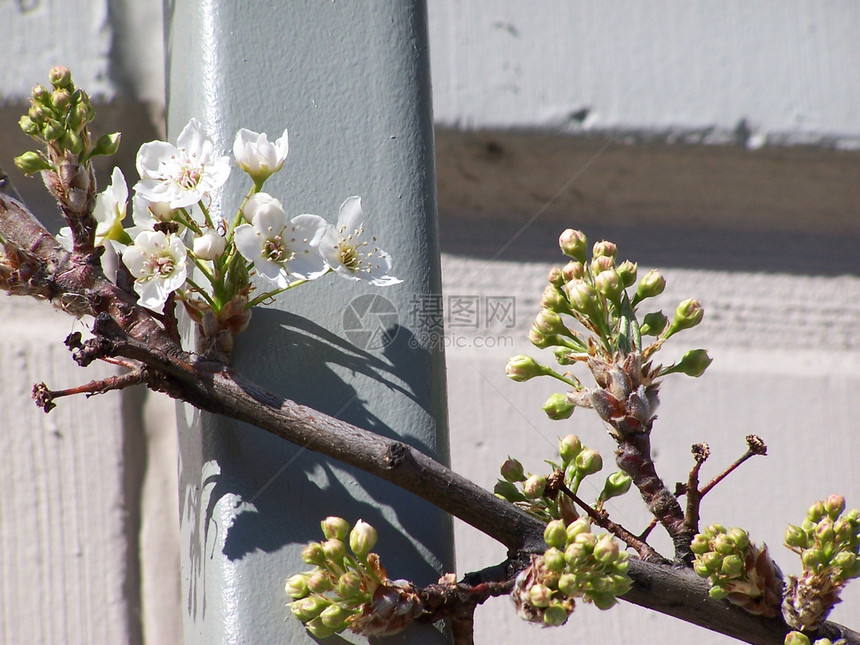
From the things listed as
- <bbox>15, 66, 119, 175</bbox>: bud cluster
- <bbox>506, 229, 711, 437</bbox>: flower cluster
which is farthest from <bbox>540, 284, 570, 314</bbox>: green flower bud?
<bbox>15, 66, 119, 175</bbox>: bud cluster

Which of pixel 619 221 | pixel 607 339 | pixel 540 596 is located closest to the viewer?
pixel 540 596

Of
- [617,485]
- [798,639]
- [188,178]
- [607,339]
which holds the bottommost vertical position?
[798,639]

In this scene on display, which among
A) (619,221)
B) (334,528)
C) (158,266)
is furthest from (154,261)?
(619,221)

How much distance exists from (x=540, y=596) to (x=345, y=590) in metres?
0.12

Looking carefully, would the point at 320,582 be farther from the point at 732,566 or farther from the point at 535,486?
the point at 732,566

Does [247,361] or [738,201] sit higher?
Result: [738,201]

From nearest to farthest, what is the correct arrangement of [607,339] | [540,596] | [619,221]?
[540,596]
[607,339]
[619,221]

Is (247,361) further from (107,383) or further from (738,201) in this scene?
(738,201)

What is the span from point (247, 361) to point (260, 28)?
29 centimetres

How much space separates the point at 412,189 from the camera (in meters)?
0.77

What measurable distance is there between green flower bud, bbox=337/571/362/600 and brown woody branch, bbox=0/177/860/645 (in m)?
0.07

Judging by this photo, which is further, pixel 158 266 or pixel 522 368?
pixel 522 368

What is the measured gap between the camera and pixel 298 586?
609 millimetres

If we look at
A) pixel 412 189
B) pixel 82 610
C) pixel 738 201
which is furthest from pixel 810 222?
pixel 82 610
